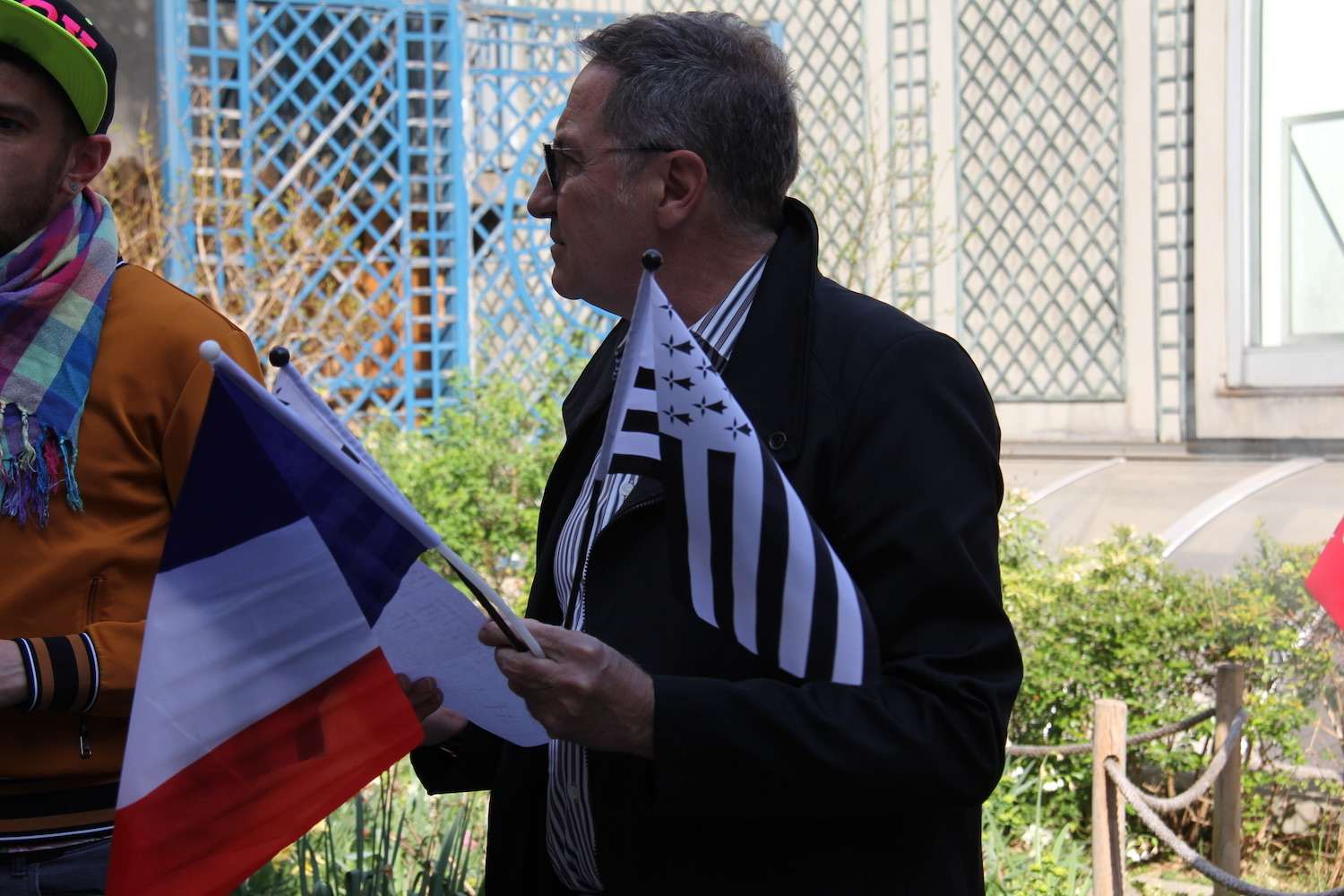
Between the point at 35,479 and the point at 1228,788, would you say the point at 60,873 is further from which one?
the point at 1228,788

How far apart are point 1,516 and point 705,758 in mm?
1013

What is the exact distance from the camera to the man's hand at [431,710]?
5.18ft

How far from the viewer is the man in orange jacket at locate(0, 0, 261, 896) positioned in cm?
168

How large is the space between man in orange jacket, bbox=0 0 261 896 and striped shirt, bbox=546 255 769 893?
0.55 meters

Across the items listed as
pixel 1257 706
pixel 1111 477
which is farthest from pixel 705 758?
pixel 1111 477

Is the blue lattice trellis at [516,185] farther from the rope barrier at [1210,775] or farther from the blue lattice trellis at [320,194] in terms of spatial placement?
the rope barrier at [1210,775]

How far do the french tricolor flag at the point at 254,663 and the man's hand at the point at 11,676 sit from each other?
34cm

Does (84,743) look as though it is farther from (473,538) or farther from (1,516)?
(473,538)

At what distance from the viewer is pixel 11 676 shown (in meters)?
1.58

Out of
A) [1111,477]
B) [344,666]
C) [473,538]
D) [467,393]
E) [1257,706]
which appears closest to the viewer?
[344,666]

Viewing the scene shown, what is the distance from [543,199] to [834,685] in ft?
2.57

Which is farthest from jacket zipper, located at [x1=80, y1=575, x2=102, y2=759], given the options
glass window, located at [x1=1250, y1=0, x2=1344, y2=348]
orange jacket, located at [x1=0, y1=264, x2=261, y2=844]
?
glass window, located at [x1=1250, y1=0, x2=1344, y2=348]

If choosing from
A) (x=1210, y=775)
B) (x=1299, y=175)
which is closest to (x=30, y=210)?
(x=1210, y=775)

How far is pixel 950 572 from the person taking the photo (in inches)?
A: 53.6
